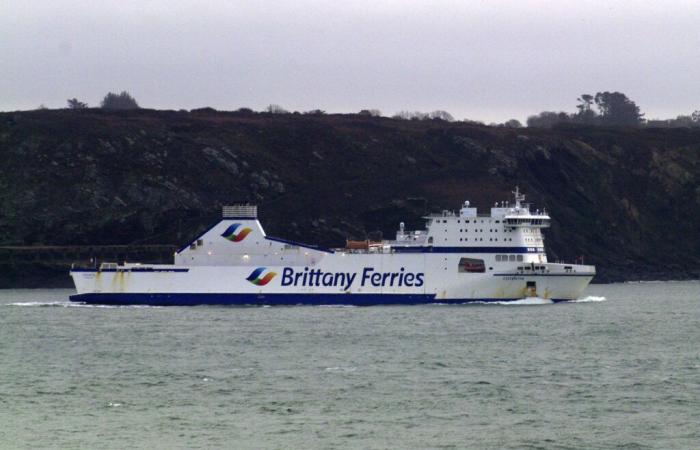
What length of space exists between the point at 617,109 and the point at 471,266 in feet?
412

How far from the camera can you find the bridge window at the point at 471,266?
212 feet

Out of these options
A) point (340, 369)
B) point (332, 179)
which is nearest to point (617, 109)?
point (332, 179)

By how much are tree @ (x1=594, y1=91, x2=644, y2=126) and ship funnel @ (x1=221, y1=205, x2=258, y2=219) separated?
120877mm

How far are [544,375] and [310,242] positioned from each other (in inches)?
2259

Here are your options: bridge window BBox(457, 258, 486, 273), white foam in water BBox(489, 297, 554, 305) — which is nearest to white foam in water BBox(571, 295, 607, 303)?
white foam in water BBox(489, 297, 554, 305)

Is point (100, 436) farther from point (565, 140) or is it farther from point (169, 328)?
point (565, 140)

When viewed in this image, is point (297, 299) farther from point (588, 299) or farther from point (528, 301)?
point (588, 299)

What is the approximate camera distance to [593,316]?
190ft

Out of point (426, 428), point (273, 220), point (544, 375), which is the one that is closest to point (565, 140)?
point (273, 220)

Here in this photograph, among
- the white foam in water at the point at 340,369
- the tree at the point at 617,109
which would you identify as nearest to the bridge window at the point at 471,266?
the white foam in water at the point at 340,369

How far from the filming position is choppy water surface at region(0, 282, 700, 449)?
29.6 meters

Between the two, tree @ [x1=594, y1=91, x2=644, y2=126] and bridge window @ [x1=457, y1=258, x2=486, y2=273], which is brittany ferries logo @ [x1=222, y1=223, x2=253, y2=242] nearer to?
bridge window @ [x1=457, y1=258, x2=486, y2=273]

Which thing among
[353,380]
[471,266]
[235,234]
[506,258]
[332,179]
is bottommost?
[353,380]

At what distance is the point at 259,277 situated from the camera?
65375 millimetres
